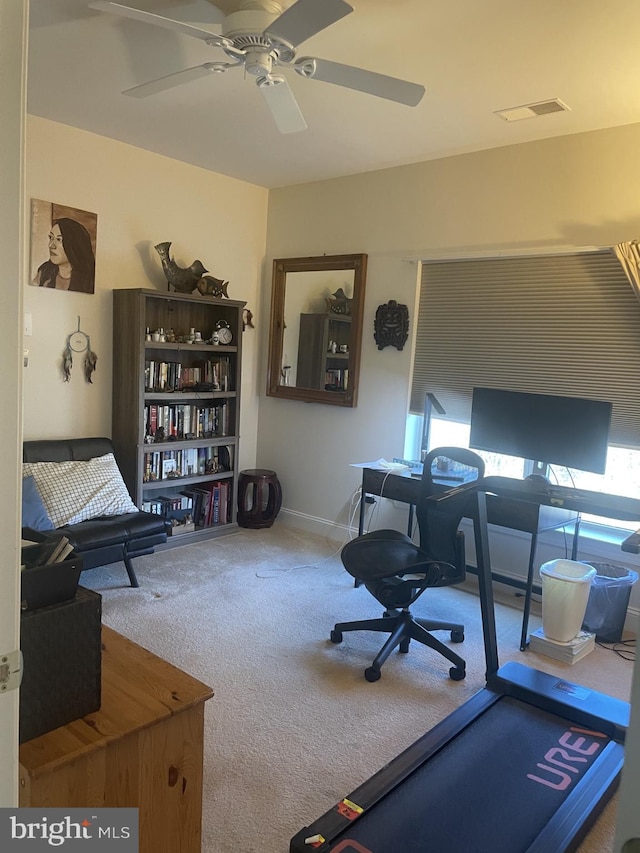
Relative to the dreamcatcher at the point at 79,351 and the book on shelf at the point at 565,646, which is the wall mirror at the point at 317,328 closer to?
the dreamcatcher at the point at 79,351

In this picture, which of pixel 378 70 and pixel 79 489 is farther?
pixel 79 489

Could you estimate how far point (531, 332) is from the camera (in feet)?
12.3

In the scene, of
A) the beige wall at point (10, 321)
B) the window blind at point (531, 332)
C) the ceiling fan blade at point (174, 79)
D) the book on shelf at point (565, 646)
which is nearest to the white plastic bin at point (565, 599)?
the book on shelf at point (565, 646)

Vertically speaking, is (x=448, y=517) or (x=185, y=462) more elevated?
(x=448, y=517)

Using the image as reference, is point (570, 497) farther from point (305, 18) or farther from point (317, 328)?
point (317, 328)

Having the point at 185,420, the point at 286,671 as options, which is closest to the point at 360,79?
the point at 286,671

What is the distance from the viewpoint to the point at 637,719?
58 centimetres

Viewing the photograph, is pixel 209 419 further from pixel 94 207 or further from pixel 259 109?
pixel 259 109

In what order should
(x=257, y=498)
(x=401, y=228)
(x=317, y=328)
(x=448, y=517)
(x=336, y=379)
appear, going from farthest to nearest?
(x=257, y=498)
(x=317, y=328)
(x=336, y=379)
(x=401, y=228)
(x=448, y=517)

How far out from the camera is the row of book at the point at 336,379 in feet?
15.5

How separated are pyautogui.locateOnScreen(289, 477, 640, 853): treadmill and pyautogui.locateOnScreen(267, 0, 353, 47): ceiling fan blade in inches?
74.2

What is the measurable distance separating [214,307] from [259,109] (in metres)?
1.76

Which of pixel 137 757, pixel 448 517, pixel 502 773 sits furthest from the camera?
pixel 448 517

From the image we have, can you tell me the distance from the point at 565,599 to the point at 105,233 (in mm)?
3657
